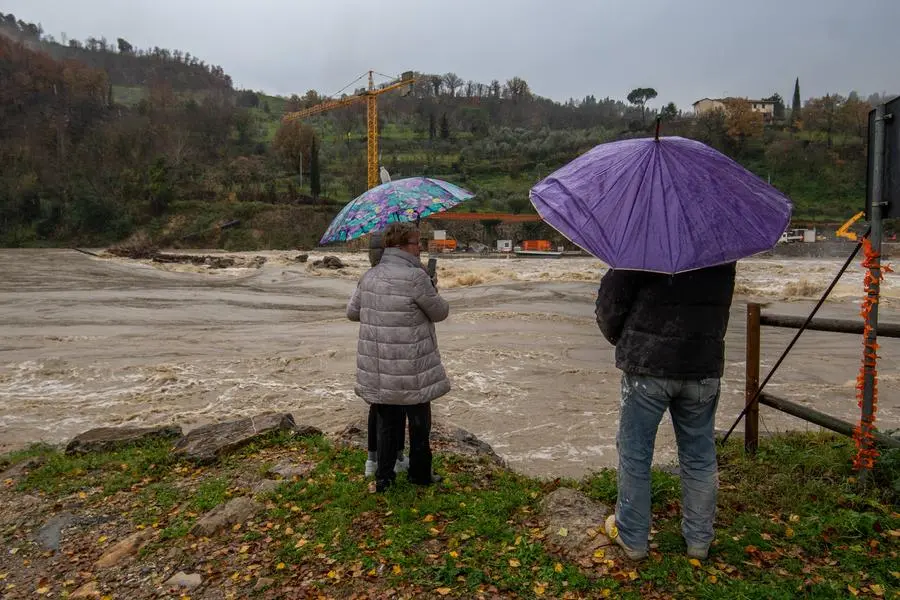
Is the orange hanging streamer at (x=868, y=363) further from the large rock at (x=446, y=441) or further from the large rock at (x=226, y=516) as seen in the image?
the large rock at (x=226, y=516)

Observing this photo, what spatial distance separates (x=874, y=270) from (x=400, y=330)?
314 centimetres

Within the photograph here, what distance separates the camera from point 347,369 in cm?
1316

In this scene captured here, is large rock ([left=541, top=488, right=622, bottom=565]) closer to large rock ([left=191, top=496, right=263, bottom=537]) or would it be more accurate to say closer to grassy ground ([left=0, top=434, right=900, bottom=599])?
grassy ground ([left=0, top=434, right=900, bottom=599])

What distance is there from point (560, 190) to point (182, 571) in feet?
11.2

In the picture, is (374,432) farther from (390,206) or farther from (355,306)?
(390,206)

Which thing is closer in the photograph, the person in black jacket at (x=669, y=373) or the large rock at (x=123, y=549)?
the person in black jacket at (x=669, y=373)

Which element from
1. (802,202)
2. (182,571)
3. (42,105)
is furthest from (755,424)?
(42,105)

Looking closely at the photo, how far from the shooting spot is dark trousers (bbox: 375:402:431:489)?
14.3 feet

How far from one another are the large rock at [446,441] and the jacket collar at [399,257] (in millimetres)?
2339

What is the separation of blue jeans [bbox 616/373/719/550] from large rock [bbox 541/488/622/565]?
0.19 meters

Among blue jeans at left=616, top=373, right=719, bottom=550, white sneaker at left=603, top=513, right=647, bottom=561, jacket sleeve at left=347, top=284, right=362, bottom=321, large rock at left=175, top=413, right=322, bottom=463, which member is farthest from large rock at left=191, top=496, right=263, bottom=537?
blue jeans at left=616, top=373, right=719, bottom=550

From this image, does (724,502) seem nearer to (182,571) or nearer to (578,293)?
(182,571)

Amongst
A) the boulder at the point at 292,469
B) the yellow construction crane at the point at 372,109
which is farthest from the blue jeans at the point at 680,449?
the yellow construction crane at the point at 372,109

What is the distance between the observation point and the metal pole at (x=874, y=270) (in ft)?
13.0
